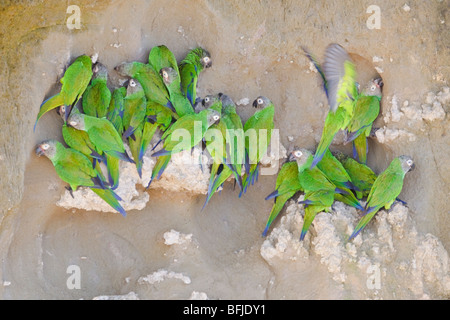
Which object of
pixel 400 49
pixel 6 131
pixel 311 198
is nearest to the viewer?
pixel 6 131

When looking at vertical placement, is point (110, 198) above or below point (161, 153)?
below

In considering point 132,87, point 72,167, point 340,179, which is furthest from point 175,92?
point 340,179

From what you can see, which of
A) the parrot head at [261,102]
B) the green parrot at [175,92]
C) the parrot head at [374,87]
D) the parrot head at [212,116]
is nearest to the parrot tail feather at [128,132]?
the green parrot at [175,92]

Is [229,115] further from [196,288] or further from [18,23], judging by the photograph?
[18,23]

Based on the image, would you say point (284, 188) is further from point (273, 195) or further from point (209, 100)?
point (209, 100)

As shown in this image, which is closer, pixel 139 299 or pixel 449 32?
pixel 139 299

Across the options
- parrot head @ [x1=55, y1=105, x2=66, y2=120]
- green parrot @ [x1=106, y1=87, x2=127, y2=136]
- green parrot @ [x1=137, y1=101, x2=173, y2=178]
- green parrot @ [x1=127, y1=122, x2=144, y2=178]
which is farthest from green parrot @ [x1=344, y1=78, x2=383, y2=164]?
parrot head @ [x1=55, y1=105, x2=66, y2=120]

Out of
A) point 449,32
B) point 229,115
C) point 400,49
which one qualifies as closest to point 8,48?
point 229,115
